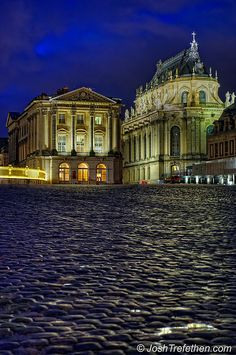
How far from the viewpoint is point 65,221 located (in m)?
12.6

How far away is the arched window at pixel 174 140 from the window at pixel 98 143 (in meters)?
26.6

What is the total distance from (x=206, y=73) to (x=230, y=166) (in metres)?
47.9

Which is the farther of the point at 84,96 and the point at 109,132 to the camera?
the point at 109,132

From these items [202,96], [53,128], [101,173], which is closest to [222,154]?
[101,173]

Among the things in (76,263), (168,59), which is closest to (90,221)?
(76,263)

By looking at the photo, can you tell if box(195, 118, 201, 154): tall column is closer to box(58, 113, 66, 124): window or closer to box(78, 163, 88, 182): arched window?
box(78, 163, 88, 182): arched window

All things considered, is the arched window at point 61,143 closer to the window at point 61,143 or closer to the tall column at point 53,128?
the window at point 61,143

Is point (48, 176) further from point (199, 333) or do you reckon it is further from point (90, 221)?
point (199, 333)

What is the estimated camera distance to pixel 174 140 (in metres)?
115

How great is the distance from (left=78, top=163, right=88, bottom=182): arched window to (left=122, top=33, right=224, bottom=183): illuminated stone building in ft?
71.7

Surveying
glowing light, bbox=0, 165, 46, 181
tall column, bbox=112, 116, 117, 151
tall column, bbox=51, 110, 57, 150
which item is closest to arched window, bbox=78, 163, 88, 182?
tall column, bbox=51, 110, 57, 150

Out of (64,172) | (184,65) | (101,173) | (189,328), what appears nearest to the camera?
(189,328)

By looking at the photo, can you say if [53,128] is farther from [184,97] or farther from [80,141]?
[184,97]

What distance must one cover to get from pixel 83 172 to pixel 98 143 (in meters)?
5.33
